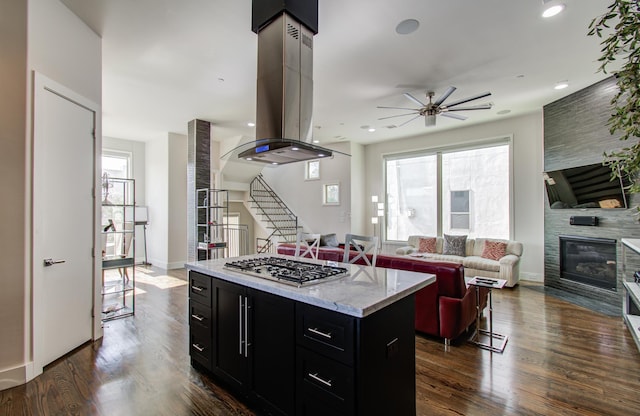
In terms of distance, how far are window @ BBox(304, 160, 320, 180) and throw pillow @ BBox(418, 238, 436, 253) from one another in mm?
3595

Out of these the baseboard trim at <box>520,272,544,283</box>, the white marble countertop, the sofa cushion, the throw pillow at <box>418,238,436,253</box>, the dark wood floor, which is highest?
the white marble countertop

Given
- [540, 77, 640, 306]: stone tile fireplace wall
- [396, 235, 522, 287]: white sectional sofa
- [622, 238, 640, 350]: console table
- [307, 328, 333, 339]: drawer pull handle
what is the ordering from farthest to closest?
[396, 235, 522, 287]: white sectional sofa
[540, 77, 640, 306]: stone tile fireplace wall
[622, 238, 640, 350]: console table
[307, 328, 333, 339]: drawer pull handle

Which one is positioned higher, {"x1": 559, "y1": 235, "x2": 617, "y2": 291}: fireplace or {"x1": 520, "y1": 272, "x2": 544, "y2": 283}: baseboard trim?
{"x1": 559, "y1": 235, "x2": 617, "y2": 291}: fireplace

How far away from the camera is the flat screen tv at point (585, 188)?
4.38m

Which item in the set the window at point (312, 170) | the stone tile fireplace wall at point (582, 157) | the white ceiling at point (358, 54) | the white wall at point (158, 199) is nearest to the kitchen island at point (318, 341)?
the white ceiling at point (358, 54)

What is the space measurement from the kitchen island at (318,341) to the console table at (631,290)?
8.74ft

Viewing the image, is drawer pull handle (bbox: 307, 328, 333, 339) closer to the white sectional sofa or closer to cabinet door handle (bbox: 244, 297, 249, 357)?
cabinet door handle (bbox: 244, 297, 249, 357)

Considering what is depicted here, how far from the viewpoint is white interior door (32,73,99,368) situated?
8.84ft

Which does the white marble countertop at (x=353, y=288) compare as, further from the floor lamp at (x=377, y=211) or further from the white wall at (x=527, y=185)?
the floor lamp at (x=377, y=211)

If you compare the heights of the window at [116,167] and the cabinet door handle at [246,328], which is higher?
the window at [116,167]

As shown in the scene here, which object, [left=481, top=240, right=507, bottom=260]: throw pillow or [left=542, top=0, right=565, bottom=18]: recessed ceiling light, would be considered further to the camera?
[left=481, top=240, right=507, bottom=260]: throw pillow

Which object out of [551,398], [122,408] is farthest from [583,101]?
[122,408]

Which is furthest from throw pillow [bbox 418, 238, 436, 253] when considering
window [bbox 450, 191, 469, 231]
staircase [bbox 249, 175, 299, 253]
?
staircase [bbox 249, 175, 299, 253]

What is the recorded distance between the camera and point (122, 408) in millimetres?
2215
